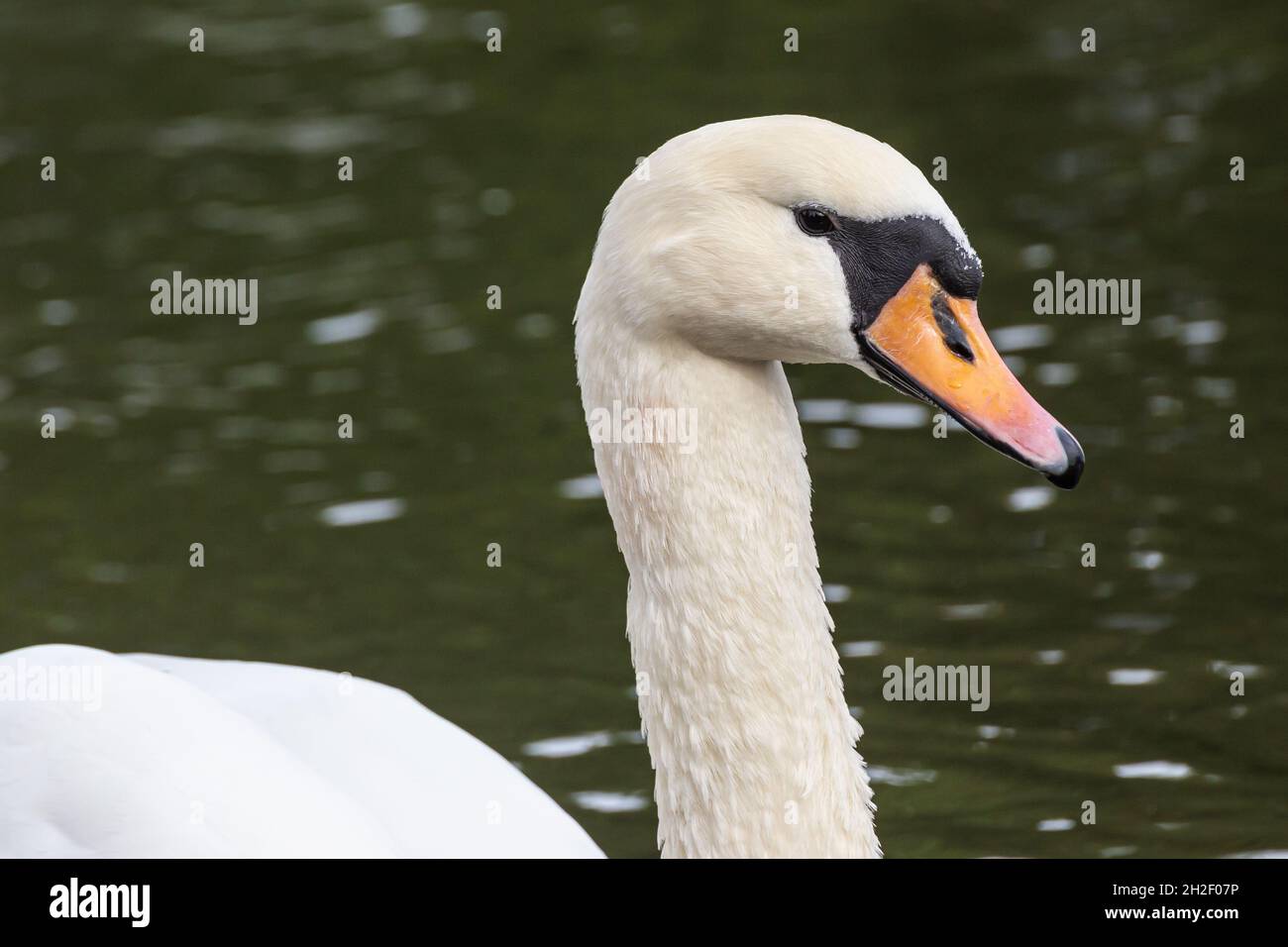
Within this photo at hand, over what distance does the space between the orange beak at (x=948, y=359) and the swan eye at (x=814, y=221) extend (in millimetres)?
165

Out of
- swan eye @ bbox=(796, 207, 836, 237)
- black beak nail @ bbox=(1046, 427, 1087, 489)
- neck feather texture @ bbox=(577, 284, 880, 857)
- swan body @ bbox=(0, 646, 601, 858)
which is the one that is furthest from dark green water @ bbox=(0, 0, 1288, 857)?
swan eye @ bbox=(796, 207, 836, 237)

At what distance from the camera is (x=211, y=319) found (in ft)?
32.2

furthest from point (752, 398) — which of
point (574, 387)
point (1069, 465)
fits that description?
point (574, 387)

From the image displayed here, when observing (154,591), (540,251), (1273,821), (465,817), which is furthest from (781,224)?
(540,251)

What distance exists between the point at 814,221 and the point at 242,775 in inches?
60.2

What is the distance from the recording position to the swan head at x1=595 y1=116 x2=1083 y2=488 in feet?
12.1

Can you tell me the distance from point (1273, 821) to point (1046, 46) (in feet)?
23.1

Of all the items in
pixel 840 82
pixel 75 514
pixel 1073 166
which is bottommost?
pixel 75 514

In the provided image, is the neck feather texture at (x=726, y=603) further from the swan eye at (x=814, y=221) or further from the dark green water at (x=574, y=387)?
the dark green water at (x=574, y=387)

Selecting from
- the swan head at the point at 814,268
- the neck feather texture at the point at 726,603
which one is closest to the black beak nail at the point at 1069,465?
the swan head at the point at 814,268

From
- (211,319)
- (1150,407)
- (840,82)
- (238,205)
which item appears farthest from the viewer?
(840,82)

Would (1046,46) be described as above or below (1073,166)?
above

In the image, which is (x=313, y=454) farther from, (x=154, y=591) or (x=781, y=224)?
(x=781, y=224)

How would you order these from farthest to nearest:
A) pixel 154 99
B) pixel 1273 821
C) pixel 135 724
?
pixel 154 99
pixel 1273 821
pixel 135 724
